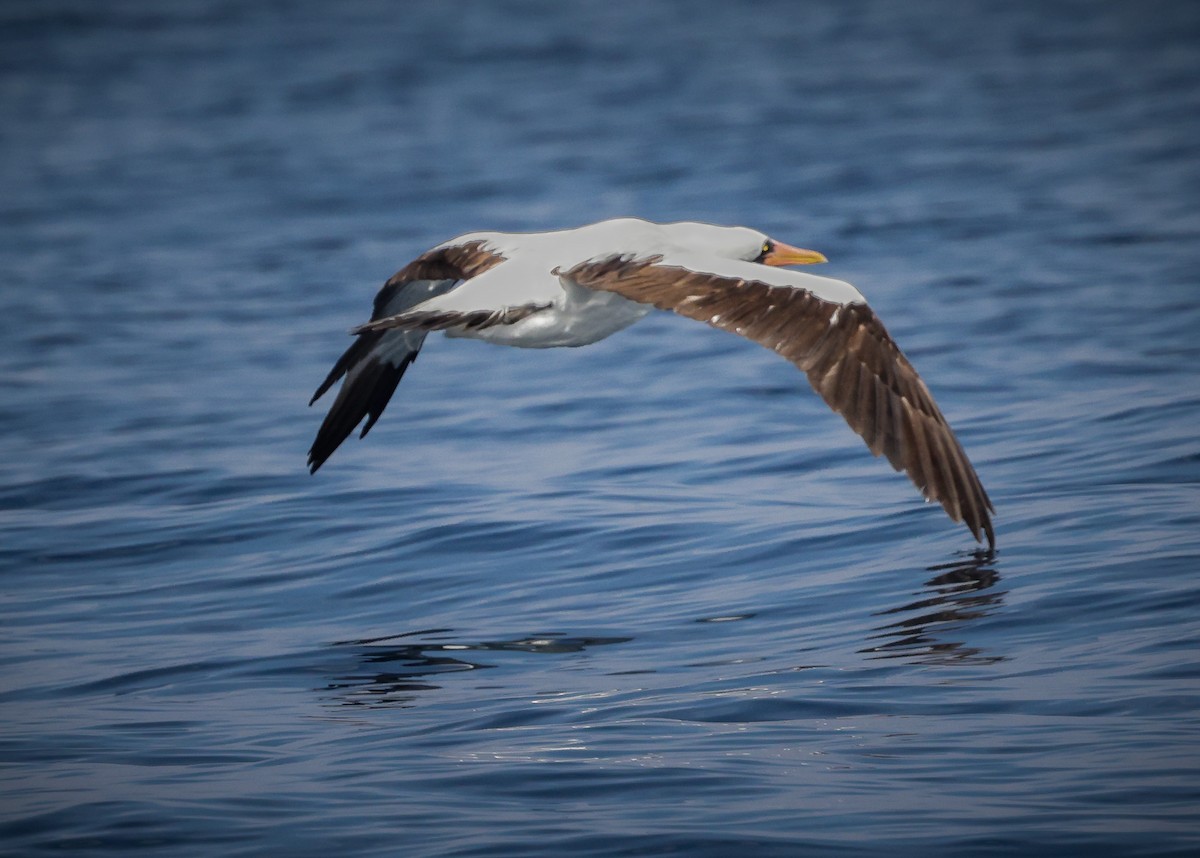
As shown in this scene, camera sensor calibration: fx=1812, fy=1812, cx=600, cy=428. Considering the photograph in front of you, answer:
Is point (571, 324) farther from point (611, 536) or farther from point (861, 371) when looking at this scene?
point (861, 371)

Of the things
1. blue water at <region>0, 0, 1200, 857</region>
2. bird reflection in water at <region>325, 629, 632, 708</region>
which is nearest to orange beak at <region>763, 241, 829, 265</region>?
blue water at <region>0, 0, 1200, 857</region>

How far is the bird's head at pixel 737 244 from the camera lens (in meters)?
9.02

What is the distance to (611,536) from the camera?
31.1 ft

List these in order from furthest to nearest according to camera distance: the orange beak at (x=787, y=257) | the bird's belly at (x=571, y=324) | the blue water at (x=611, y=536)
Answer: the orange beak at (x=787, y=257) < the bird's belly at (x=571, y=324) < the blue water at (x=611, y=536)

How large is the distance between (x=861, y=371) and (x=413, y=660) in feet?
7.52

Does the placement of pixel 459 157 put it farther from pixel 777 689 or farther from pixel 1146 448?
pixel 777 689

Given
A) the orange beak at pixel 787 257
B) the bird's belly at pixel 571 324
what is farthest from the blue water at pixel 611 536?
the orange beak at pixel 787 257

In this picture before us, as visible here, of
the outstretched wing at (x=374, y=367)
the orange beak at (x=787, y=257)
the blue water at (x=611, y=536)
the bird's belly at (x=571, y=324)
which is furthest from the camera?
the outstretched wing at (x=374, y=367)

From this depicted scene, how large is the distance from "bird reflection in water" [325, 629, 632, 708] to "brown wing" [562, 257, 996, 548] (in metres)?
1.41

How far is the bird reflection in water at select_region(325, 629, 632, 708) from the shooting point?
7.35m

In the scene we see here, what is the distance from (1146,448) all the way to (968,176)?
40.7 feet

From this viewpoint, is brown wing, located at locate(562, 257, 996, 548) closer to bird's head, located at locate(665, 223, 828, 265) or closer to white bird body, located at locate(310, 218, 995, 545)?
white bird body, located at locate(310, 218, 995, 545)

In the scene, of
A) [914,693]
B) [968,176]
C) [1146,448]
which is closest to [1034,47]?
[968,176]

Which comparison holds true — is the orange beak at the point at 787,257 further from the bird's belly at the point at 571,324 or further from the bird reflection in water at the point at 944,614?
the bird reflection in water at the point at 944,614
